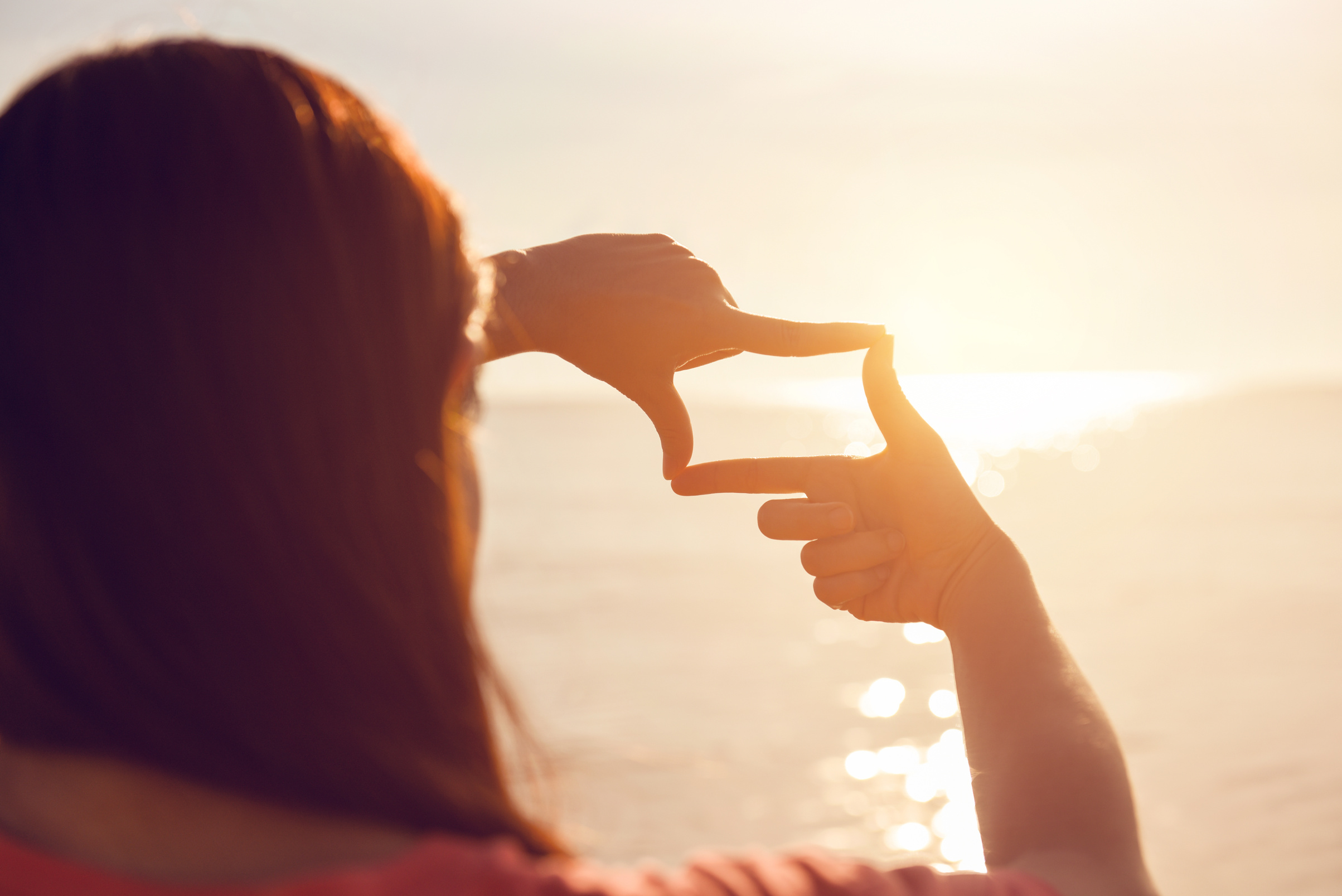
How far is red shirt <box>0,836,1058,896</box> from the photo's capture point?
85 cm

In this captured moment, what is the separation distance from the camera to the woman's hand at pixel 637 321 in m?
1.64

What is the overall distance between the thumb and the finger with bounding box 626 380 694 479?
0.98 ft

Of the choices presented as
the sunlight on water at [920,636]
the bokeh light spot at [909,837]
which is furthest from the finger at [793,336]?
the sunlight on water at [920,636]

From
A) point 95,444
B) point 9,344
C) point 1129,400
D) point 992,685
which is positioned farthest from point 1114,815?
point 1129,400

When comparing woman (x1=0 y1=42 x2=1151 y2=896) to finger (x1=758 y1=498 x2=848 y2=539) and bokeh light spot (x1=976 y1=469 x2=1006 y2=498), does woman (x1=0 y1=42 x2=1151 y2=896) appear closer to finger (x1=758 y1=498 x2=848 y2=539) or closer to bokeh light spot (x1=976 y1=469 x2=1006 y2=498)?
finger (x1=758 y1=498 x2=848 y2=539)

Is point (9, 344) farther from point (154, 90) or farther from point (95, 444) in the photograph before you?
point (154, 90)

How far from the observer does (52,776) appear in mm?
913

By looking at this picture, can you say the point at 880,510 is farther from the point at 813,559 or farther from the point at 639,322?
the point at 639,322

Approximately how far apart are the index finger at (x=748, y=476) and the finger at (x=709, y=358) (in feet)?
0.58

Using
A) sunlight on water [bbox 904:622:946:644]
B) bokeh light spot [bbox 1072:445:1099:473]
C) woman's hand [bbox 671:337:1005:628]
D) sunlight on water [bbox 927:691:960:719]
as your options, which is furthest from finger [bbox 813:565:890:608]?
bokeh light spot [bbox 1072:445:1099:473]

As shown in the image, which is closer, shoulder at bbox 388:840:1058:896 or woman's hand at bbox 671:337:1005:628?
shoulder at bbox 388:840:1058:896

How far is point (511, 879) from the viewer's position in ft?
2.85

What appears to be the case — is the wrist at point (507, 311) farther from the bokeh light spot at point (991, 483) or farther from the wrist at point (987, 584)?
the bokeh light spot at point (991, 483)

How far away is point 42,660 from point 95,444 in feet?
0.67
